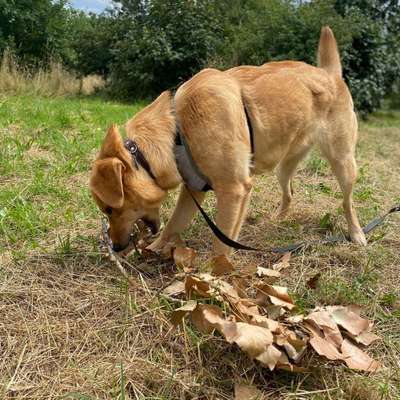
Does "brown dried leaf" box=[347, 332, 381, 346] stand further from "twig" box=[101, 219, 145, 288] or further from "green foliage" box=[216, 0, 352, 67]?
"green foliage" box=[216, 0, 352, 67]

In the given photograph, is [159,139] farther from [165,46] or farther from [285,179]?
[165,46]

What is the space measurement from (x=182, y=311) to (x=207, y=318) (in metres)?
0.14

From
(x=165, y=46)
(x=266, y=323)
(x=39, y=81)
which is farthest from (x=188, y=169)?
(x=165, y=46)

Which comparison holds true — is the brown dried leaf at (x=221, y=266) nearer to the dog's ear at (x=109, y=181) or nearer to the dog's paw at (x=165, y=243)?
the dog's paw at (x=165, y=243)

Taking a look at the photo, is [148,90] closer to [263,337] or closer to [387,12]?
[387,12]

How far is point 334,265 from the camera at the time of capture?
329 centimetres

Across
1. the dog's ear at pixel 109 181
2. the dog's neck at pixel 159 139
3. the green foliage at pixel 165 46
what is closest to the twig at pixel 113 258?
the dog's ear at pixel 109 181

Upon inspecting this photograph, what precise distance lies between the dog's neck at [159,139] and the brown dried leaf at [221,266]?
690 millimetres

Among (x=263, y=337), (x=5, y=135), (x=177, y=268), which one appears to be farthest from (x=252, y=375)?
(x=5, y=135)

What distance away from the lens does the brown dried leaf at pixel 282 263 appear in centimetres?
306

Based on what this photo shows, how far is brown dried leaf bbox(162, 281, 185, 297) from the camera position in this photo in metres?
2.51

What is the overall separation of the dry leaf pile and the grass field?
0.33 feet

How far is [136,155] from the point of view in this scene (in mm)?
2953

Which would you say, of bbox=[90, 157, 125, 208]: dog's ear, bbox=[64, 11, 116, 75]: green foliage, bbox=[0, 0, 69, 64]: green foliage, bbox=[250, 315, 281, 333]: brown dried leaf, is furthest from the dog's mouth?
bbox=[0, 0, 69, 64]: green foliage
